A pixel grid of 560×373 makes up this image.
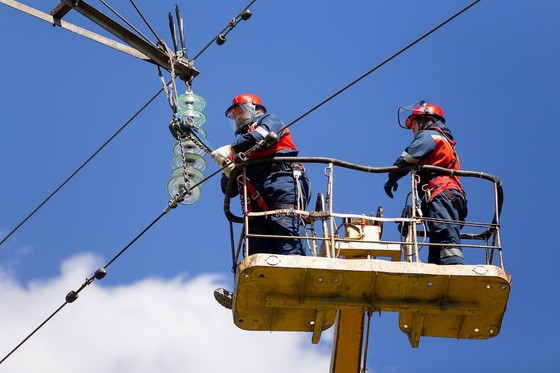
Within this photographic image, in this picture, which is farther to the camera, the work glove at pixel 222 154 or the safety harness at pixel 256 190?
the work glove at pixel 222 154

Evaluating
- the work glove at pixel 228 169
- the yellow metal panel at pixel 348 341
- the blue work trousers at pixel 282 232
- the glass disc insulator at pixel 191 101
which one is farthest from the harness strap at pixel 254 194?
the glass disc insulator at pixel 191 101

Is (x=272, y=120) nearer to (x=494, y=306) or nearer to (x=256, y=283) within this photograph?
(x=256, y=283)

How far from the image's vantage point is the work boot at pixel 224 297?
13109 mm

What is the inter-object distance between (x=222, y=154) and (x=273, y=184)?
0.76 metres

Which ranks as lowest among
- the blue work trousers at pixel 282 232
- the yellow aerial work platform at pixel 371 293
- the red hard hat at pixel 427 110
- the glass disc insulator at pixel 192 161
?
the yellow aerial work platform at pixel 371 293

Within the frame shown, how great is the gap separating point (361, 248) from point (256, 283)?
1463mm

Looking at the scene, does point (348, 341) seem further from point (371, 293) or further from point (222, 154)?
point (222, 154)

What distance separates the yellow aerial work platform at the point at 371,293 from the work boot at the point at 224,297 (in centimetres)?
63

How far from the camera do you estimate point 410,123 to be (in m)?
13.6

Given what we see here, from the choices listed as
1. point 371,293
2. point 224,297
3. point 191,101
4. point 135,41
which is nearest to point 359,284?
point 371,293

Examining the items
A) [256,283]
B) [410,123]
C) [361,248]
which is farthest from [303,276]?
[410,123]

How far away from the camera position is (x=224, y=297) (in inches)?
517

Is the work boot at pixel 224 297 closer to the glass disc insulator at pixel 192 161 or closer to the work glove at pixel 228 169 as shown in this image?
the work glove at pixel 228 169

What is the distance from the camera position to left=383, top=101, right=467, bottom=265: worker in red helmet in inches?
488
